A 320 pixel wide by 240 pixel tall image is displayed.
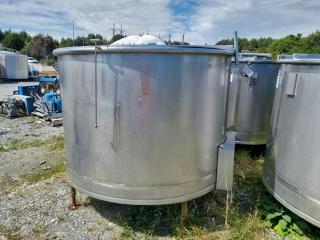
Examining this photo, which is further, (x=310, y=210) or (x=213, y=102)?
(x=213, y=102)

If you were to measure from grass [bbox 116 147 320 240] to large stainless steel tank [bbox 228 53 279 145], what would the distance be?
142 centimetres

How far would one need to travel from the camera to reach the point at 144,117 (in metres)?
2.23

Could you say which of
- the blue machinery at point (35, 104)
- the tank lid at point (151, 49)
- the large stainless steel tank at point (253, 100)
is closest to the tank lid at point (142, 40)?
the tank lid at point (151, 49)

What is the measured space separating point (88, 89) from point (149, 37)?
2.71 feet

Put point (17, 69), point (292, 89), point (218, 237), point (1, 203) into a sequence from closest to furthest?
point (292, 89) → point (218, 237) → point (1, 203) → point (17, 69)

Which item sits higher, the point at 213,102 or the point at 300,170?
the point at 213,102

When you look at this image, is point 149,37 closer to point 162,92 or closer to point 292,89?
point 162,92

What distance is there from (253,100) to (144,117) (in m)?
2.72

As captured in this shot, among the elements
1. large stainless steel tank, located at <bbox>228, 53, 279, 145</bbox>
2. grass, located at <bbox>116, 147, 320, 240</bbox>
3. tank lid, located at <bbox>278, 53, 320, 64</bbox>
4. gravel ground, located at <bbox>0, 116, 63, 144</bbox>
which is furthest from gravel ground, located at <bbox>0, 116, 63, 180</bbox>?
tank lid, located at <bbox>278, 53, 320, 64</bbox>

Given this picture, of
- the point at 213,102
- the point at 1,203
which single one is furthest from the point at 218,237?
the point at 1,203

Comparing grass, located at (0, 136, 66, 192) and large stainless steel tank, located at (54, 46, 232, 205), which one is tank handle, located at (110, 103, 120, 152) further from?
grass, located at (0, 136, 66, 192)

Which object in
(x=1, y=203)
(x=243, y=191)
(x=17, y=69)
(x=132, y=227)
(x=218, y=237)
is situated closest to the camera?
(x=218, y=237)

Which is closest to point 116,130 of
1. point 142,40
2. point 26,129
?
point 142,40

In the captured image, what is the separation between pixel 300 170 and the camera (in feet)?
7.49
